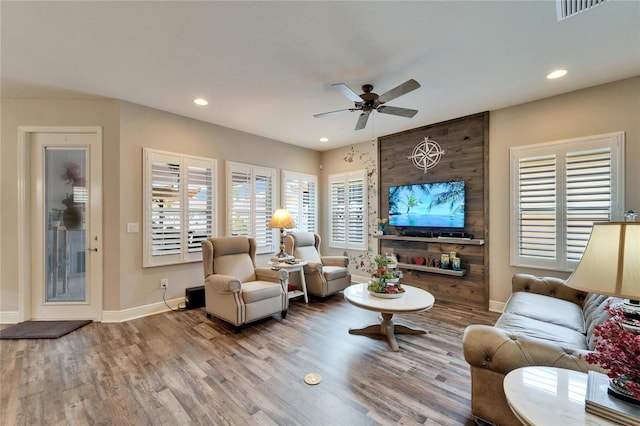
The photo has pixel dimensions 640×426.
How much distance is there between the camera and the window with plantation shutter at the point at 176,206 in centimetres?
370

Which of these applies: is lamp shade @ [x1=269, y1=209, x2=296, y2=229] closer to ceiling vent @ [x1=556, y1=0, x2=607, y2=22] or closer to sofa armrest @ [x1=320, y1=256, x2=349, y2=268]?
sofa armrest @ [x1=320, y1=256, x2=349, y2=268]

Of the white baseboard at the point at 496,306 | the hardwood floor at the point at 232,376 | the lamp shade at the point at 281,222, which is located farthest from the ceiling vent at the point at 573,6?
the lamp shade at the point at 281,222

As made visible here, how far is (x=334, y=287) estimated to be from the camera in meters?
4.43

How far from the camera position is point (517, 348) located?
1563mm

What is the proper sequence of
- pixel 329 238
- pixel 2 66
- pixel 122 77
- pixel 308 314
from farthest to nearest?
pixel 329 238 < pixel 308 314 < pixel 122 77 < pixel 2 66

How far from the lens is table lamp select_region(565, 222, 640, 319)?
0.97 metres

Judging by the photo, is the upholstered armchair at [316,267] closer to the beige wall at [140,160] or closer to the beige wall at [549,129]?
the beige wall at [140,160]

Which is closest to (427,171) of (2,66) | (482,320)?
(482,320)

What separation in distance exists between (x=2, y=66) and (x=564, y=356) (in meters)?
5.24

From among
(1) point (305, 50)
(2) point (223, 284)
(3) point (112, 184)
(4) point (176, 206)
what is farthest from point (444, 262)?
(3) point (112, 184)

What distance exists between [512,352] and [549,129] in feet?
10.5

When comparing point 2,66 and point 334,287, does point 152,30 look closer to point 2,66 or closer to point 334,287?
point 2,66

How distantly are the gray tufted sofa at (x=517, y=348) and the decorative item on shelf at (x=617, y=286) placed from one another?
1.46 ft

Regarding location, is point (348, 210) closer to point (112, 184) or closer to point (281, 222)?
point (281, 222)
